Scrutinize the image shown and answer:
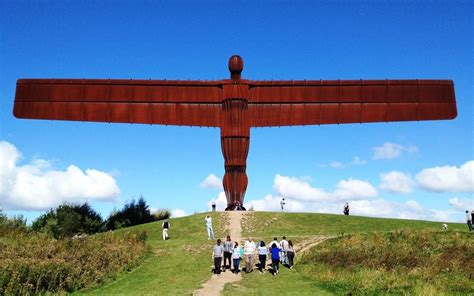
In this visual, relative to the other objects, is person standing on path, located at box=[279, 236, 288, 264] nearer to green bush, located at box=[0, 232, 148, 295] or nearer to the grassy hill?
the grassy hill

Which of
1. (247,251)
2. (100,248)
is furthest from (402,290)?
(100,248)

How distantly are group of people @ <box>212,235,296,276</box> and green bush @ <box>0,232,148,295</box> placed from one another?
175 inches

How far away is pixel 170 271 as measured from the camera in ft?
73.1

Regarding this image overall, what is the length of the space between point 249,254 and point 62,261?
7953mm

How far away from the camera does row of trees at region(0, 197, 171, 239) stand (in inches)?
1774

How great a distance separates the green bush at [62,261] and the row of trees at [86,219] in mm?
17094

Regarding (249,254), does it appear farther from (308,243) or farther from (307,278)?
(308,243)

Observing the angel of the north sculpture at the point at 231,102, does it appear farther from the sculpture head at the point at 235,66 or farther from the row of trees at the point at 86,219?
the row of trees at the point at 86,219

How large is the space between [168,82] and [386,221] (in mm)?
19421

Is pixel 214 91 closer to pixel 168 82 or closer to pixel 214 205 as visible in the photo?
pixel 168 82

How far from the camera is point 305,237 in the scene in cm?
2900

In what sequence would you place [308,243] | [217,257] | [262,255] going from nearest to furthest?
[217,257] < [262,255] < [308,243]

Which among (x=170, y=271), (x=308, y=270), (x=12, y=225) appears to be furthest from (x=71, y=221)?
(x=308, y=270)

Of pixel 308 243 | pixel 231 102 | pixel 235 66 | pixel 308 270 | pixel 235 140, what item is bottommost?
pixel 308 270
